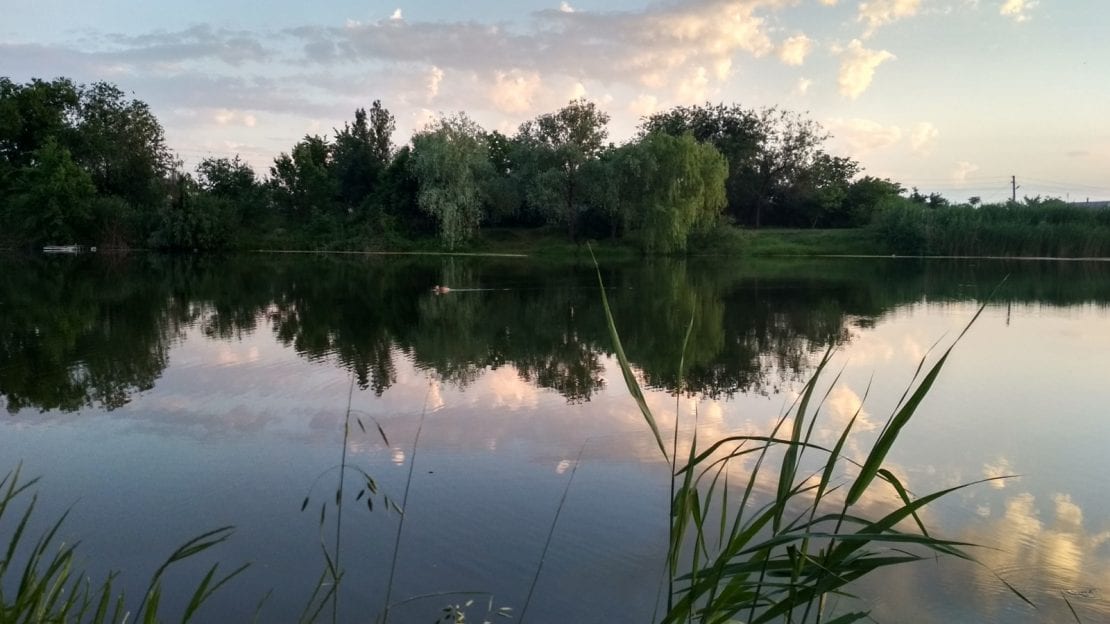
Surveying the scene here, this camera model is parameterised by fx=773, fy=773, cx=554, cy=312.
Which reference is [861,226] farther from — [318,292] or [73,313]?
[73,313]

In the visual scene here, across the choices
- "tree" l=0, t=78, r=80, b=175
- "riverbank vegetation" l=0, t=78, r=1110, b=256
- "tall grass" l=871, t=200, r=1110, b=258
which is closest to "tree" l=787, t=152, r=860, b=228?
"riverbank vegetation" l=0, t=78, r=1110, b=256

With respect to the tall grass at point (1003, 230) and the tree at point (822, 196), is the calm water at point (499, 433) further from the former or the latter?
the tree at point (822, 196)

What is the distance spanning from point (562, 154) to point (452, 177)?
6828mm

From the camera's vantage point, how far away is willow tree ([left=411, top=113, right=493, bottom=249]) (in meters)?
44.2

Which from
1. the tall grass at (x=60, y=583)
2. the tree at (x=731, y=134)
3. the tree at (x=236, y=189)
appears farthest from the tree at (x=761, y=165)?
the tall grass at (x=60, y=583)

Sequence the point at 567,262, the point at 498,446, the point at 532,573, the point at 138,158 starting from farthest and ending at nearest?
the point at 138,158
the point at 567,262
the point at 498,446
the point at 532,573

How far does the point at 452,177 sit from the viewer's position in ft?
146

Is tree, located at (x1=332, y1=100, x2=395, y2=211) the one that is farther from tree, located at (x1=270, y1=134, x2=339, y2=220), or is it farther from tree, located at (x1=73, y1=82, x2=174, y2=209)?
tree, located at (x1=73, y1=82, x2=174, y2=209)

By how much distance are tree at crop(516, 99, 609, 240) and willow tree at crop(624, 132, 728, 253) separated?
4225 millimetres

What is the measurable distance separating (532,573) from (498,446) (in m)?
2.56

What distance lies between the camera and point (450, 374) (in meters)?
10.5

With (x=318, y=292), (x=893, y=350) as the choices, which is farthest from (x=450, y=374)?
(x=318, y=292)

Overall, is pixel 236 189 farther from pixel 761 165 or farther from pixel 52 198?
pixel 761 165

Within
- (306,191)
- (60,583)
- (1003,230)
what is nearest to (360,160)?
(306,191)
